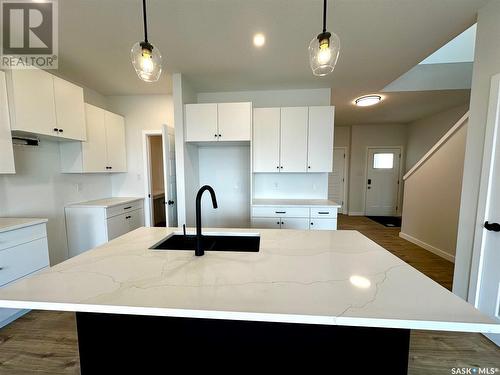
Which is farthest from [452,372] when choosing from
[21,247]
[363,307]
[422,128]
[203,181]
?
[422,128]

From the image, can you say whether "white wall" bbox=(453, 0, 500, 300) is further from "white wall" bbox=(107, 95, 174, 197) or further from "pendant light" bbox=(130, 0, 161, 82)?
"white wall" bbox=(107, 95, 174, 197)

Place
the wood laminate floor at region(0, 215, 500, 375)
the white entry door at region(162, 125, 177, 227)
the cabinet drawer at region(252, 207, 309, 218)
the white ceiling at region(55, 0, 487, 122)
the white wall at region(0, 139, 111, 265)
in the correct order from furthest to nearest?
the cabinet drawer at region(252, 207, 309, 218) → the white entry door at region(162, 125, 177, 227) → the white wall at region(0, 139, 111, 265) → the white ceiling at region(55, 0, 487, 122) → the wood laminate floor at region(0, 215, 500, 375)

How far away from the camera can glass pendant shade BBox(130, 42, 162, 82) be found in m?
1.32

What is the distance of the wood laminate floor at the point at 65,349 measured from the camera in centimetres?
145

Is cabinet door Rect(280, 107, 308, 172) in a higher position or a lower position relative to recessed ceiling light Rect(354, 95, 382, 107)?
lower

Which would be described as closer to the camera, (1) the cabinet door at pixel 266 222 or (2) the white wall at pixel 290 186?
(1) the cabinet door at pixel 266 222

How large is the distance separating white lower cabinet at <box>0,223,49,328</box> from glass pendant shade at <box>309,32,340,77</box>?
9.04 feet

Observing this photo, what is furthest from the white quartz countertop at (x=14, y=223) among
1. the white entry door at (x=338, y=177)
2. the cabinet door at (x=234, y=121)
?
the white entry door at (x=338, y=177)

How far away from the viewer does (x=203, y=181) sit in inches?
138

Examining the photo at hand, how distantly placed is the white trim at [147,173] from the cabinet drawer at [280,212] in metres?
1.99

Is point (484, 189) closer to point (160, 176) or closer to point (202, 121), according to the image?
point (202, 121)

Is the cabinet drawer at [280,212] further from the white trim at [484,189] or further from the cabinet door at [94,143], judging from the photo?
the cabinet door at [94,143]

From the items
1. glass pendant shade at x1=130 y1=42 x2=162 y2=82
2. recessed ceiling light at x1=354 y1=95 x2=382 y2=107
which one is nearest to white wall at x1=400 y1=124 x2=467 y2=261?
recessed ceiling light at x1=354 y1=95 x2=382 y2=107

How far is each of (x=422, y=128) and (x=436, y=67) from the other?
2.39 meters
